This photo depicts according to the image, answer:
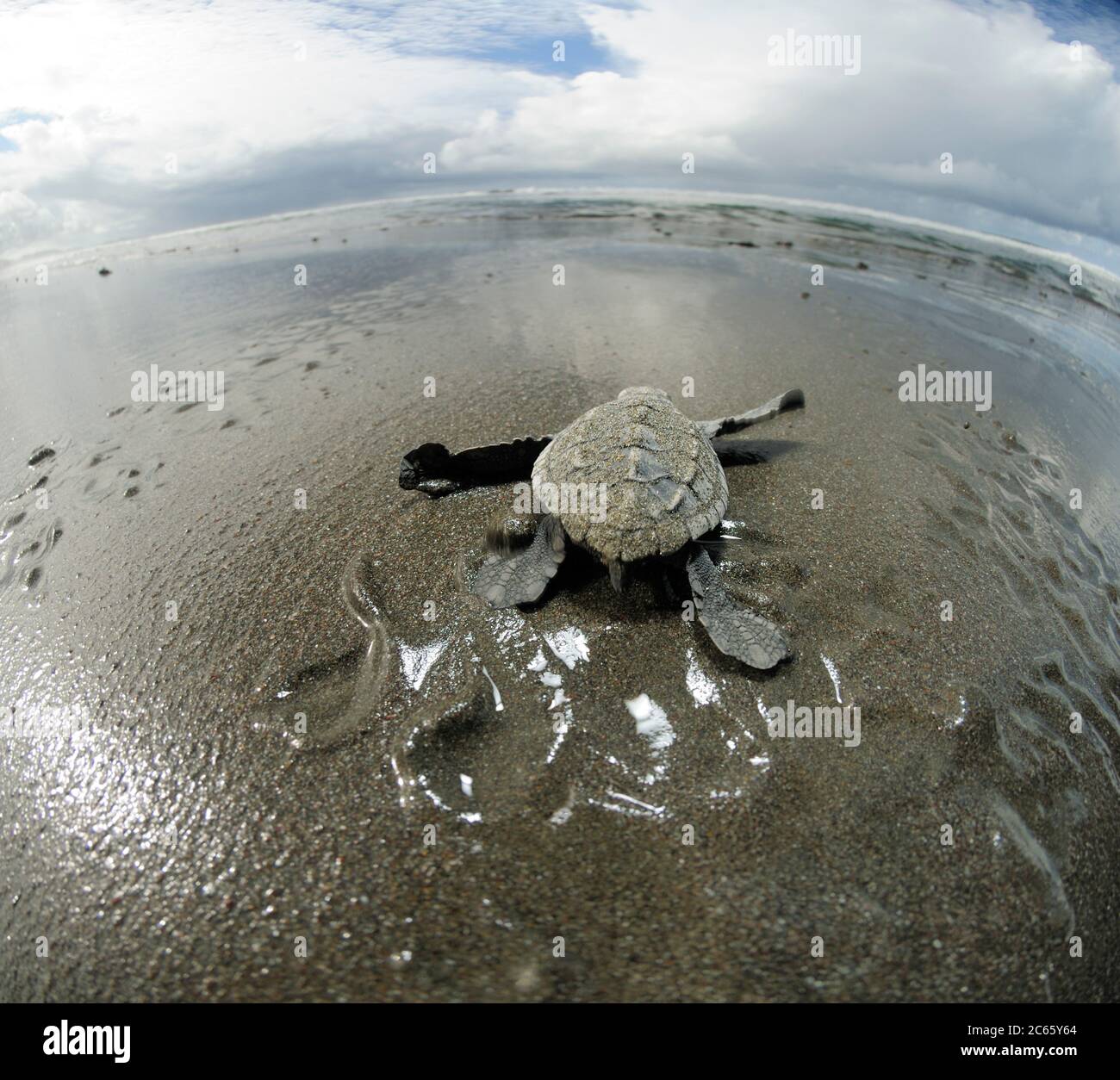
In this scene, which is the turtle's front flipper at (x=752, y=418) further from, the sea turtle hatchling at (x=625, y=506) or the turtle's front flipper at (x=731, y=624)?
the turtle's front flipper at (x=731, y=624)

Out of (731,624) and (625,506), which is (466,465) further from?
(731,624)

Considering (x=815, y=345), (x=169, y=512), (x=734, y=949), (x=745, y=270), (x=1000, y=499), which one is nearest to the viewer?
(x=734, y=949)

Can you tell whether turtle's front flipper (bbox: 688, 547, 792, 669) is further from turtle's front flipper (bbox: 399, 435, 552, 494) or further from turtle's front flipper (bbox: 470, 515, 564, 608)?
turtle's front flipper (bbox: 399, 435, 552, 494)

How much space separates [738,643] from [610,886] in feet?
4.26

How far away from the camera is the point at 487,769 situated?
2.47 m

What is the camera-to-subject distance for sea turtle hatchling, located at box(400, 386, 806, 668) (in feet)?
9.95

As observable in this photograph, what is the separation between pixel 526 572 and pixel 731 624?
1131 mm

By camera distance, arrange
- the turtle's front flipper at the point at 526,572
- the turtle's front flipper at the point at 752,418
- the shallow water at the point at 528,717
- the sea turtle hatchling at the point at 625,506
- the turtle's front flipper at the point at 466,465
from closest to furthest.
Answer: the shallow water at the point at 528,717 < the sea turtle hatchling at the point at 625,506 < the turtle's front flipper at the point at 526,572 < the turtle's front flipper at the point at 466,465 < the turtle's front flipper at the point at 752,418

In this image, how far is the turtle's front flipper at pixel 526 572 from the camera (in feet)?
10.5

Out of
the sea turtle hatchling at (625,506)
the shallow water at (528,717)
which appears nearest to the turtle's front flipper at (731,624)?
the sea turtle hatchling at (625,506)

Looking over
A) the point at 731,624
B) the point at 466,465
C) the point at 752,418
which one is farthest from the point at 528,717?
the point at 752,418

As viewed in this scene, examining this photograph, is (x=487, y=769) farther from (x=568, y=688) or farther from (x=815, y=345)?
(x=815, y=345)

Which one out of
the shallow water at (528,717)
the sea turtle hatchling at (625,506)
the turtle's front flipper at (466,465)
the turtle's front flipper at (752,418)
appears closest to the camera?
the shallow water at (528,717)

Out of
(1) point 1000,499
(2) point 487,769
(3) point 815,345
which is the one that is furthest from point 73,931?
(3) point 815,345
